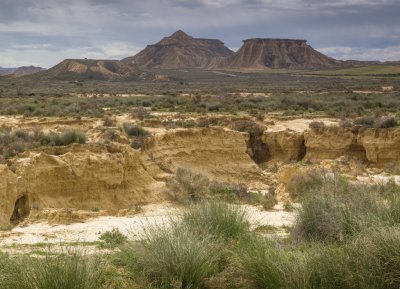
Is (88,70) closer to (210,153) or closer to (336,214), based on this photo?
(210,153)

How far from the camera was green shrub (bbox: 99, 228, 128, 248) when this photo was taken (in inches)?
342

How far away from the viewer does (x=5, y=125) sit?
2378cm

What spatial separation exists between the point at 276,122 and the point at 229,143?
6.19 meters

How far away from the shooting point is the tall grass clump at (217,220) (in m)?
7.45

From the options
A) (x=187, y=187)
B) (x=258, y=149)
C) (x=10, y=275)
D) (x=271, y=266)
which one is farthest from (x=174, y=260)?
(x=258, y=149)

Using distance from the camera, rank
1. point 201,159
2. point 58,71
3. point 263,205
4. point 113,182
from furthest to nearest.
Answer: point 58,71
point 201,159
point 113,182
point 263,205

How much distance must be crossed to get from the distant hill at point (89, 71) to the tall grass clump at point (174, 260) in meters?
90.8

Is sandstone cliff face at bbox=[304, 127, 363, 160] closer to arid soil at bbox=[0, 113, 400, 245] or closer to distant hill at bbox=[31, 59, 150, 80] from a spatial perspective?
arid soil at bbox=[0, 113, 400, 245]

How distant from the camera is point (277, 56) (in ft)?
525

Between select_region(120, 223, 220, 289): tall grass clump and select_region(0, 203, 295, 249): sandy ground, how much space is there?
213 centimetres

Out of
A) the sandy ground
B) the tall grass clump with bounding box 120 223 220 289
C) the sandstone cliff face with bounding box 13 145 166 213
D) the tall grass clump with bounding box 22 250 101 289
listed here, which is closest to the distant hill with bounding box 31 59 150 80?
the sandstone cliff face with bounding box 13 145 166 213

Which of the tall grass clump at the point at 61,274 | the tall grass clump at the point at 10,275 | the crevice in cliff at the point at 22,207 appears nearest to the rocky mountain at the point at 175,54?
the crevice in cliff at the point at 22,207

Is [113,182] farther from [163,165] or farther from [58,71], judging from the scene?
[58,71]

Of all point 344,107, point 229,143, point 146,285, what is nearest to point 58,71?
point 344,107
